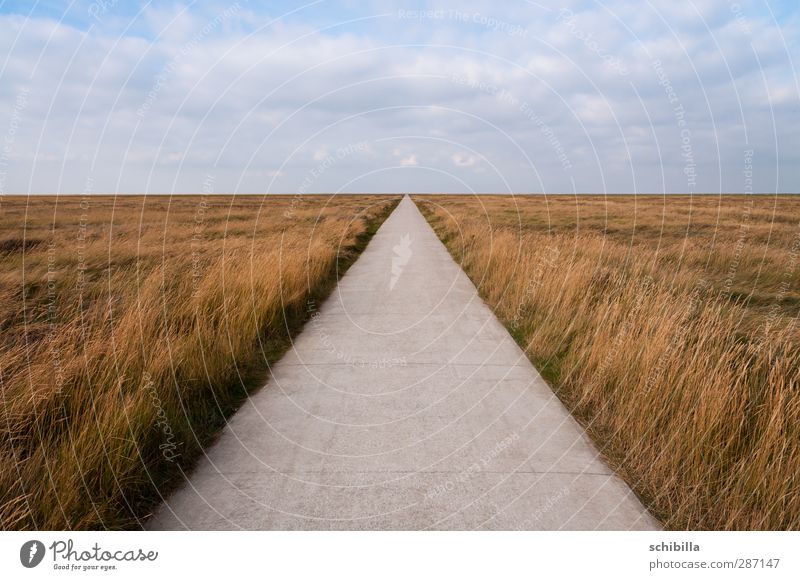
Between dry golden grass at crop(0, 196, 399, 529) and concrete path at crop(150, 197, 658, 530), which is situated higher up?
dry golden grass at crop(0, 196, 399, 529)

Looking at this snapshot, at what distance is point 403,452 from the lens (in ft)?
11.5

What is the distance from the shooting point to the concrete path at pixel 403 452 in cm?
280

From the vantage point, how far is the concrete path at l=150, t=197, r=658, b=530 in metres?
2.80

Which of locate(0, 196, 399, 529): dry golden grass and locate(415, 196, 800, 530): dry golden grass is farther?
locate(415, 196, 800, 530): dry golden grass

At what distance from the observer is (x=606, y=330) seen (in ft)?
17.6

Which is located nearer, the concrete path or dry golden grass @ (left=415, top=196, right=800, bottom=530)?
the concrete path

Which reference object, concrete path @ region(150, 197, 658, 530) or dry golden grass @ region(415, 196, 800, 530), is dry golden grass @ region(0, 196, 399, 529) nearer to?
concrete path @ region(150, 197, 658, 530)

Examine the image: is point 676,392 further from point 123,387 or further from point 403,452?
point 123,387

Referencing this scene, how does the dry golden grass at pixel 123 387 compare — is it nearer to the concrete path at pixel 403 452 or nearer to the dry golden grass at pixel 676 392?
the concrete path at pixel 403 452

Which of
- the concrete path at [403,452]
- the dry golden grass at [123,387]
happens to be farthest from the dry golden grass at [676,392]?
the dry golden grass at [123,387]

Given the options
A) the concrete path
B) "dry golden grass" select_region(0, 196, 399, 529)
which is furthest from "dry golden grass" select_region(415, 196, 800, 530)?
"dry golden grass" select_region(0, 196, 399, 529)
